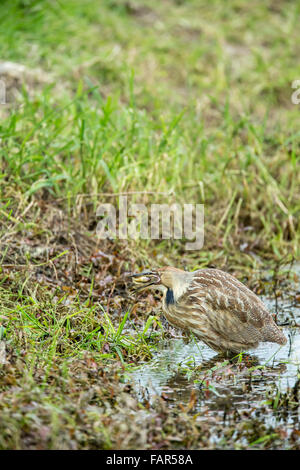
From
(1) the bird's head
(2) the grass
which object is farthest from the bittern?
(2) the grass

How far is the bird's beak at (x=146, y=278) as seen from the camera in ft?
19.4

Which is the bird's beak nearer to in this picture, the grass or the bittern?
the bittern

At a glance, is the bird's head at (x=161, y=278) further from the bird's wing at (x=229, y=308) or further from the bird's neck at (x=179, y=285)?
the bird's wing at (x=229, y=308)

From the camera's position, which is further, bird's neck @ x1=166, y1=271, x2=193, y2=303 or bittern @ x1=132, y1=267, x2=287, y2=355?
bird's neck @ x1=166, y1=271, x2=193, y2=303

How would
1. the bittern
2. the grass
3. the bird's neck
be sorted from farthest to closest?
the bird's neck < the bittern < the grass

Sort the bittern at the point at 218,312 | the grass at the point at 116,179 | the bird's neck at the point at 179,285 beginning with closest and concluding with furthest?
the grass at the point at 116,179
the bittern at the point at 218,312
the bird's neck at the point at 179,285

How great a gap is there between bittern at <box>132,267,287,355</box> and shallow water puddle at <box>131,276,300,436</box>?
0.13 meters

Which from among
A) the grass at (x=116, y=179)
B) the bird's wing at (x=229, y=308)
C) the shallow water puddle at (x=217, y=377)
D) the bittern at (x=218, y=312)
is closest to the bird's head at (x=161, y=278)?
the bittern at (x=218, y=312)

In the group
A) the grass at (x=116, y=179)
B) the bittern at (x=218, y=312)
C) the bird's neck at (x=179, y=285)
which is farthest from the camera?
the bird's neck at (x=179, y=285)

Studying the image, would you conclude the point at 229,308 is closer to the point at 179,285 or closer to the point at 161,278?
the point at 179,285

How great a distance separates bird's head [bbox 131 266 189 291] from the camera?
5.84m

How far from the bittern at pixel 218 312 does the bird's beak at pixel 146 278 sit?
0.05 meters

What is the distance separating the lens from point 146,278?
5941mm

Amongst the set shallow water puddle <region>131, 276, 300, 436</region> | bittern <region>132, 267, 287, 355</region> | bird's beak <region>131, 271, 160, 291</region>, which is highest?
bird's beak <region>131, 271, 160, 291</region>
